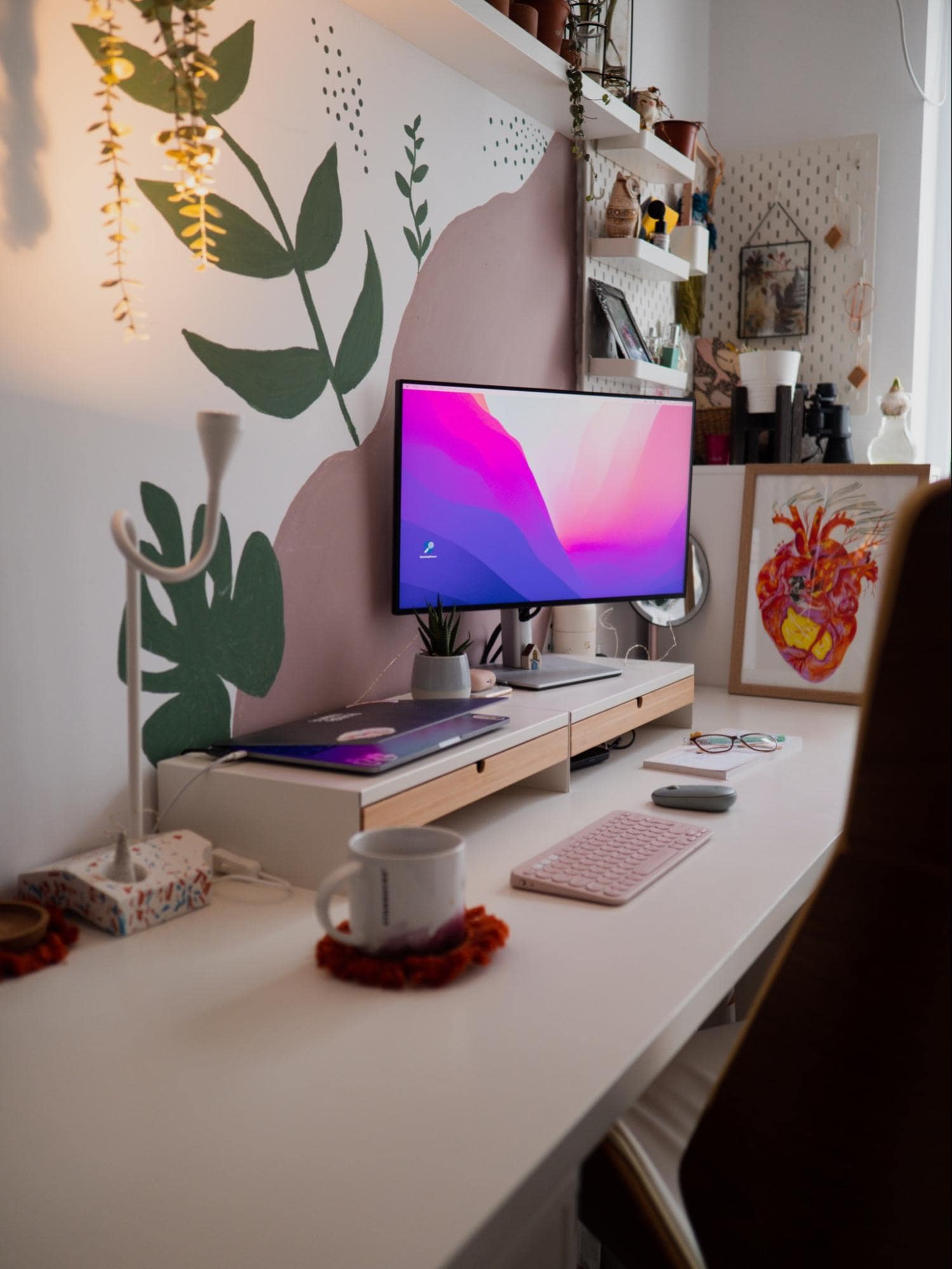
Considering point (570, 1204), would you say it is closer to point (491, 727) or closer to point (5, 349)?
point (491, 727)

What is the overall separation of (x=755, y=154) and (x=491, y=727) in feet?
6.87

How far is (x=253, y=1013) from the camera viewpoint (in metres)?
0.90

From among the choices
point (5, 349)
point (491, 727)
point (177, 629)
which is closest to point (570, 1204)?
point (491, 727)

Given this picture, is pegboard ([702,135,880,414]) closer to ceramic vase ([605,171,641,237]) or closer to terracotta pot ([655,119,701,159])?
terracotta pot ([655,119,701,159])

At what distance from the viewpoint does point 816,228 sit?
9.10ft

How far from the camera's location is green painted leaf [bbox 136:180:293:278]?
1.27 metres

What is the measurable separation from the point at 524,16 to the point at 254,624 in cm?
110

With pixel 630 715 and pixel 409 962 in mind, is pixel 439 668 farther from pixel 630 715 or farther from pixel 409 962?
pixel 409 962

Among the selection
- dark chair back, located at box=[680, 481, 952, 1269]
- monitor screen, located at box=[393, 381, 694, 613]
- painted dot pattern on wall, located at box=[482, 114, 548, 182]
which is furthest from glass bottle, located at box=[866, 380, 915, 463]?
dark chair back, located at box=[680, 481, 952, 1269]

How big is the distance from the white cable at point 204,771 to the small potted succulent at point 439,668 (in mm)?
371

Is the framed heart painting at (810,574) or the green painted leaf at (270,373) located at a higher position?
the green painted leaf at (270,373)

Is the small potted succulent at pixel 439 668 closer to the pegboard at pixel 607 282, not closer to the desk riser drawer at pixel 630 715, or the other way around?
the desk riser drawer at pixel 630 715

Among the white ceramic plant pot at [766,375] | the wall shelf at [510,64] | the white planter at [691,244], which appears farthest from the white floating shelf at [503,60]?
the white ceramic plant pot at [766,375]

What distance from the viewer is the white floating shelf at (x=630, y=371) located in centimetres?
226
